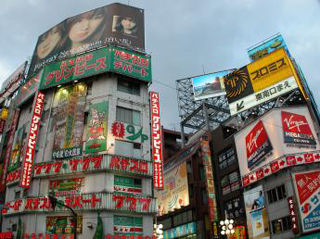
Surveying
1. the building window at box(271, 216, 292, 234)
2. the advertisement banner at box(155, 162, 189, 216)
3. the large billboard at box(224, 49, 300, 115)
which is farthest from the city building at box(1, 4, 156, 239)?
the advertisement banner at box(155, 162, 189, 216)

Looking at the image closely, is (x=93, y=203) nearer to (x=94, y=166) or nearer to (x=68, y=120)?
(x=94, y=166)

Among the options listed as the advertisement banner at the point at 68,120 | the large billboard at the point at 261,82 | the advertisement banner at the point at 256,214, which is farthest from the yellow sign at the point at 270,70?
the advertisement banner at the point at 68,120

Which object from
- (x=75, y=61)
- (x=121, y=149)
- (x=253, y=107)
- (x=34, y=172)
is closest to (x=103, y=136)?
(x=121, y=149)

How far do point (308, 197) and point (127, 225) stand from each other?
19024 mm

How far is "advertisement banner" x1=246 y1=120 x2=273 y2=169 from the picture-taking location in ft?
129

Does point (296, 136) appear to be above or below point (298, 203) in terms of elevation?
above

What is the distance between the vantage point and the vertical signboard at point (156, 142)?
35.5m

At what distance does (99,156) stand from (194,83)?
35396mm

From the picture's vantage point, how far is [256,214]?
39062 millimetres

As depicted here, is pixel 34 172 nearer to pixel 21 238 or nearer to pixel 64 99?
pixel 21 238

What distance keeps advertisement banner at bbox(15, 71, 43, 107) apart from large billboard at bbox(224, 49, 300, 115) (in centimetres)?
2764

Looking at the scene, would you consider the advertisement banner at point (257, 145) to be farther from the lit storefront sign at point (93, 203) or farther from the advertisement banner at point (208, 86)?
the advertisement banner at point (208, 86)

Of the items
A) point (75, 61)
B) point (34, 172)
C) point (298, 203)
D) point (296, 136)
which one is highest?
point (75, 61)

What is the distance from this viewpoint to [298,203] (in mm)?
33375
